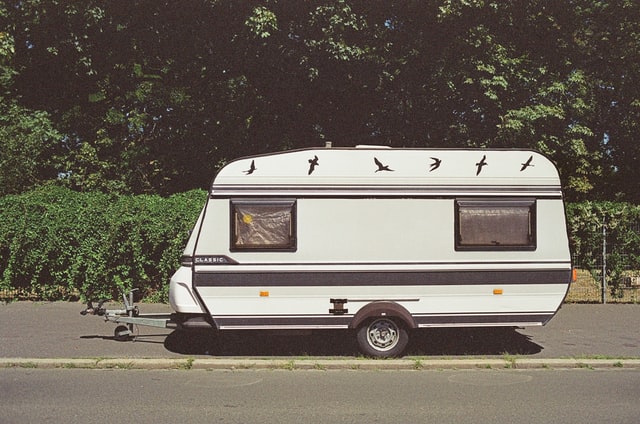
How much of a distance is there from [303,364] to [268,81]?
46.1 ft

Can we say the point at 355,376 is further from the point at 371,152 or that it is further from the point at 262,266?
the point at 371,152

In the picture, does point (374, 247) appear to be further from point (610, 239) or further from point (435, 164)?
point (610, 239)

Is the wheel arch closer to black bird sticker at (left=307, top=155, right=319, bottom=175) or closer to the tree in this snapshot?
black bird sticker at (left=307, top=155, right=319, bottom=175)

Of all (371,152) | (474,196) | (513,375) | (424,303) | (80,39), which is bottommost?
(513,375)

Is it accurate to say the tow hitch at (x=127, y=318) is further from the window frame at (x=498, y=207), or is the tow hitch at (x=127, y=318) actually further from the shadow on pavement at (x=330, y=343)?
the window frame at (x=498, y=207)

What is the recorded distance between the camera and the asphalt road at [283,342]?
9250mm

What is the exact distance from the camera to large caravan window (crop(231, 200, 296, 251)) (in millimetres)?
8828

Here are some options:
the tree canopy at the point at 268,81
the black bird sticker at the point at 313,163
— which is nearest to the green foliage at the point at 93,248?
the tree canopy at the point at 268,81

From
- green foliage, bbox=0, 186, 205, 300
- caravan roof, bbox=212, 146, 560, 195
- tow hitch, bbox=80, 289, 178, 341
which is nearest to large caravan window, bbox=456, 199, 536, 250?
caravan roof, bbox=212, 146, 560, 195

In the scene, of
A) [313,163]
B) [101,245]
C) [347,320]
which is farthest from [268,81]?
[347,320]

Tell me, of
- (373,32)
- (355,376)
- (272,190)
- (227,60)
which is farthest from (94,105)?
(355,376)

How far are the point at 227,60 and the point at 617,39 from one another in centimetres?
1465

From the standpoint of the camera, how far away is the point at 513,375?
27.3ft

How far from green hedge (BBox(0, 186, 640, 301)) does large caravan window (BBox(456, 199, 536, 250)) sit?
5.52 meters
